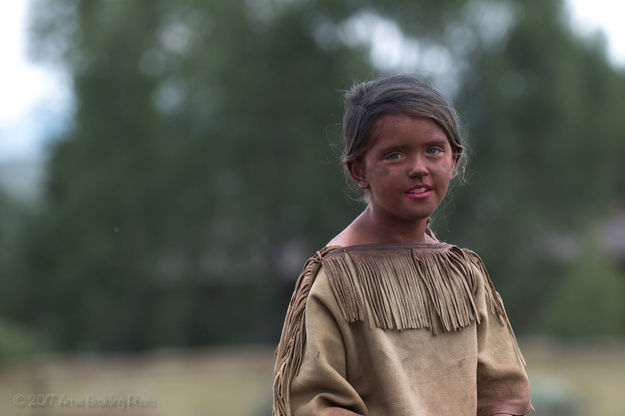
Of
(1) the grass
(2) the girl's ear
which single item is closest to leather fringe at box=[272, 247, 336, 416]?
(2) the girl's ear

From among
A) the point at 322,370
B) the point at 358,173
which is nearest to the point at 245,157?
the point at 358,173

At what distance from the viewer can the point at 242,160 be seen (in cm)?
2253

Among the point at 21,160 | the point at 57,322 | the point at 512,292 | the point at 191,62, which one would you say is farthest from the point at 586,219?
the point at 21,160

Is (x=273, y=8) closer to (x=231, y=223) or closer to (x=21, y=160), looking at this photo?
(x=231, y=223)

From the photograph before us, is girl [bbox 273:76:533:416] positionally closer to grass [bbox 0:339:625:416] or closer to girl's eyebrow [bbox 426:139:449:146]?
girl's eyebrow [bbox 426:139:449:146]

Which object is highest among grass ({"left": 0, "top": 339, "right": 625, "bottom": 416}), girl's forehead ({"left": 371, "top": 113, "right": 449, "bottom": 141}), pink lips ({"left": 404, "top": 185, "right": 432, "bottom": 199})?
girl's forehead ({"left": 371, "top": 113, "right": 449, "bottom": 141})

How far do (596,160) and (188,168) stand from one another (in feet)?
32.3

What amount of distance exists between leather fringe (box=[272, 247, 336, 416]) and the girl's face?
9.5 inches

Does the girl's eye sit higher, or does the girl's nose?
the girl's eye

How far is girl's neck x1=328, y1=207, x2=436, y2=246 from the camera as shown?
8.87ft

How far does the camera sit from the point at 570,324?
18.8 meters

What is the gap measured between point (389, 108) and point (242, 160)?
20.1 meters

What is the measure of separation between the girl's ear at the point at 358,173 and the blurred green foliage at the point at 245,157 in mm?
17704

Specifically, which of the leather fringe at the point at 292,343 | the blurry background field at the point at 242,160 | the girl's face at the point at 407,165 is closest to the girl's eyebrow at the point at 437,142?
the girl's face at the point at 407,165
